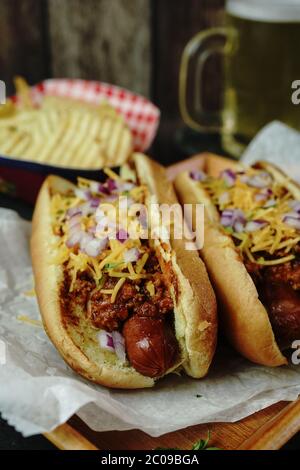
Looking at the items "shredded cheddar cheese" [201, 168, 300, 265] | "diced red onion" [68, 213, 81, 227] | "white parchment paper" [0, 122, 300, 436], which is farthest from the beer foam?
"white parchment paper" [0, 122, 300, 436]

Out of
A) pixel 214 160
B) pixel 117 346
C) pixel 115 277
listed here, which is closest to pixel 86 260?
pixel 115 277

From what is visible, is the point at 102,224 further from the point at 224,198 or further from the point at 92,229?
the point at 224,198

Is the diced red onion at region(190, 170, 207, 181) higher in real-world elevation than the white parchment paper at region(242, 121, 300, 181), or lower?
higher

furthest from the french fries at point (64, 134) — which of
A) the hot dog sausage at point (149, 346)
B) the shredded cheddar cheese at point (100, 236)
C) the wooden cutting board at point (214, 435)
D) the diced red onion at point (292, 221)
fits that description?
the wooden cutting board at point (214, 435)

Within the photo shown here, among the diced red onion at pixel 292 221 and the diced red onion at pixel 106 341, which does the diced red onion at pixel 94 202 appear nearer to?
the diced red onion at pixel 106 341

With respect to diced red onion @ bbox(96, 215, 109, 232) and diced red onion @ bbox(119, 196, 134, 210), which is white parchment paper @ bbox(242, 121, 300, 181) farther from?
diced red onion @ bbox(96, 215, 109, 232)
